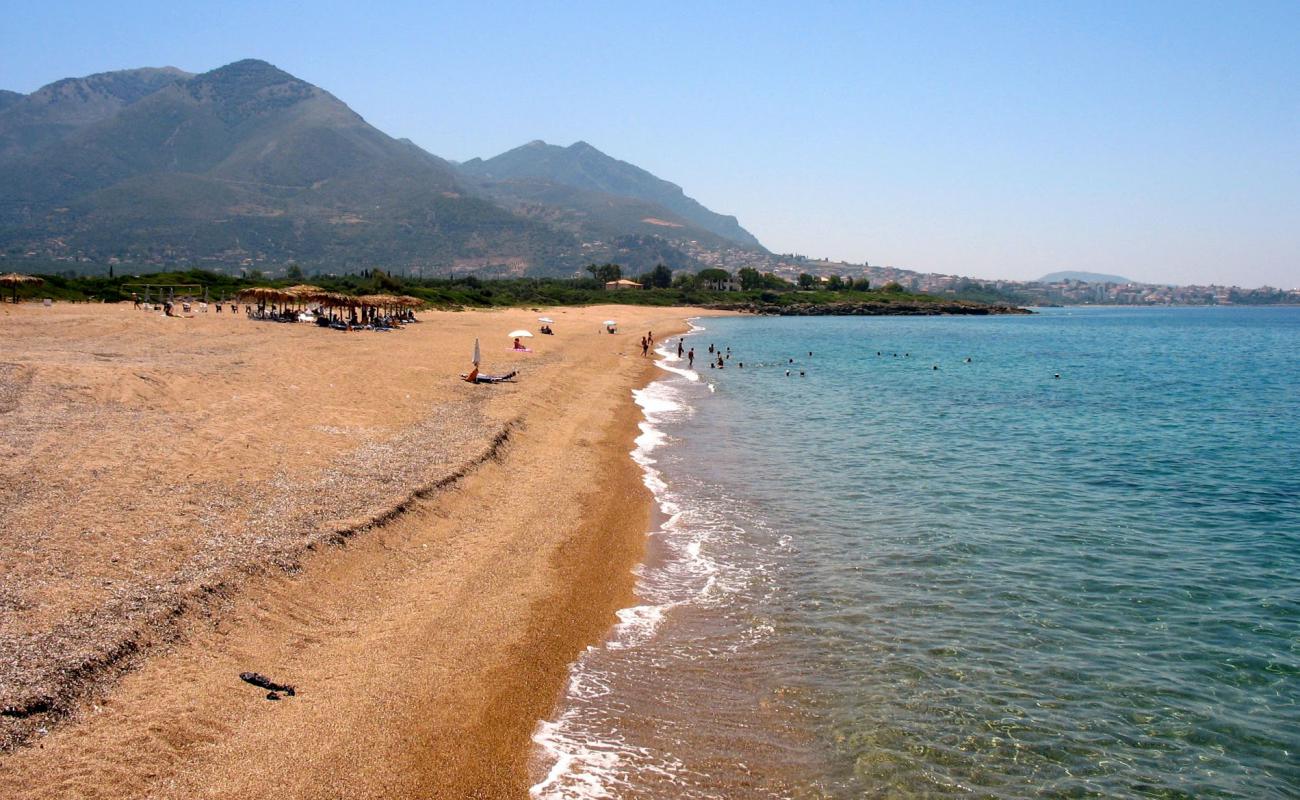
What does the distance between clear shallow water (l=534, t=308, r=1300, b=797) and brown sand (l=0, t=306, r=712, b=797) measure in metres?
1.02

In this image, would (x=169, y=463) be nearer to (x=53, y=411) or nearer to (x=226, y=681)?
(x=53, y=411)

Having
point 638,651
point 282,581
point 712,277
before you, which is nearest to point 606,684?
point 638,651

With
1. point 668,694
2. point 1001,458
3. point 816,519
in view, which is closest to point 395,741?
point 668,694

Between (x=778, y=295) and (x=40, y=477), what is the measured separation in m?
145

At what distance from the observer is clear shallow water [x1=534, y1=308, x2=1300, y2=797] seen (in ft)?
24.4

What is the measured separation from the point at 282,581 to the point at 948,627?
26.8ft

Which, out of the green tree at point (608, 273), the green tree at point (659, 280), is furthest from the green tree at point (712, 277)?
the green tree at point (608, 273)

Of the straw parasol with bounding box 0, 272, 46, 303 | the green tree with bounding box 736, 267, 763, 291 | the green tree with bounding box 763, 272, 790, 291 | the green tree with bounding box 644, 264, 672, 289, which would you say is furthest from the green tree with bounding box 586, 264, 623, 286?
the straw parasol with bounding box 0, 272, 46, 303

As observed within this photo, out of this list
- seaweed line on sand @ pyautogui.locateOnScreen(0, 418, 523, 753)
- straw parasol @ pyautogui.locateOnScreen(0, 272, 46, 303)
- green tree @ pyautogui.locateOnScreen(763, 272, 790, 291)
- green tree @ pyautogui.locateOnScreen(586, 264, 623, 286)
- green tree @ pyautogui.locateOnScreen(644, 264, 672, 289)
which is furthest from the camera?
green tree @ pyautogui.locateOnScreen(763, 272, 790, 291)

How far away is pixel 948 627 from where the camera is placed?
10.3 m

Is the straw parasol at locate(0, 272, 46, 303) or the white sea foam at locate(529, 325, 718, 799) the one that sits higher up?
the straw parasol at locate(0, 272, 46, 303)

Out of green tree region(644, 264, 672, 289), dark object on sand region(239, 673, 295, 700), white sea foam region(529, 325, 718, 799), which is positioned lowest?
white sea foam region(529, 325, 718, 799)

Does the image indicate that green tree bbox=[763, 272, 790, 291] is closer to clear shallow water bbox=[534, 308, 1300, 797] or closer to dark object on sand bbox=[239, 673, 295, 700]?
clear shallow water bbox=[534, 308, 1300, 797]

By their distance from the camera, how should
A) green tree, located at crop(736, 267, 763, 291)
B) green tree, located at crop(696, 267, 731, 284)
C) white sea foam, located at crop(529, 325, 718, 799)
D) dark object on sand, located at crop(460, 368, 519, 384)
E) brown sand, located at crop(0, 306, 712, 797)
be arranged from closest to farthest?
brown sand, located at crop(0, 306, 712, 797) < white sea foam, located at crop(529, 325, 718, 799) < dark object on sand, located at crop(460, 368, 519, 384) < green tree, located at crop(696, 267, 731, 284) < green tree, located at crop(736, 267, 763, 291)
